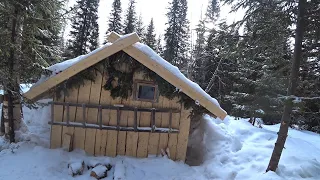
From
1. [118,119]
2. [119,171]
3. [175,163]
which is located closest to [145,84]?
[118,119]

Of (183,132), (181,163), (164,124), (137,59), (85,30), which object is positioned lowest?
(181,163)

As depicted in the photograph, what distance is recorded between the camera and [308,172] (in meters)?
6.37

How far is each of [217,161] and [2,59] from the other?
6662 millimetres

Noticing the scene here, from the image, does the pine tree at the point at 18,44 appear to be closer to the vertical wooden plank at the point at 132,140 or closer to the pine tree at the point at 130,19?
the vertical wooden plank at the point at 132,140

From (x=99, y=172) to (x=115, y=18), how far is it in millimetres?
28270

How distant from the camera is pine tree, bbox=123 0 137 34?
33125mm

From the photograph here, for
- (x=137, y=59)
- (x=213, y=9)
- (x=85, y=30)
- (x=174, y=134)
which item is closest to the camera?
(x=137, y=59)

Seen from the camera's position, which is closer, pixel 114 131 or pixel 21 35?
pixel 21 35

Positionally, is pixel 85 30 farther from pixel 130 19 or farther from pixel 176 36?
pixel 176 36

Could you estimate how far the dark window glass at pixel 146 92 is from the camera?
26.3 ft

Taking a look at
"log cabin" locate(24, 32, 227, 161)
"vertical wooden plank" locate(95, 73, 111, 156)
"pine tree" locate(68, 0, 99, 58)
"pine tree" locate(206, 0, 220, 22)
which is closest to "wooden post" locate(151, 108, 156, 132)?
"log cabin" locate(24, 32, 227, 161)

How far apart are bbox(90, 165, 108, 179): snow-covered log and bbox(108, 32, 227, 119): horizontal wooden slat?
2939 mm

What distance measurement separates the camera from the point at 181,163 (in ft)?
25.9

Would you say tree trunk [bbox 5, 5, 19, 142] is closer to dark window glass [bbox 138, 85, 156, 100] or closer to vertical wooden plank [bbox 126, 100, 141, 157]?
vertical wooden plank [bbox 126, 100, 141, 157]
